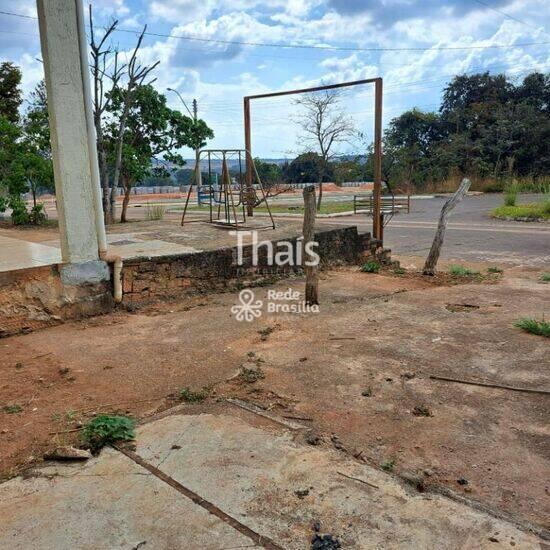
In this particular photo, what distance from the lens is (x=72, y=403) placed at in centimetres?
307

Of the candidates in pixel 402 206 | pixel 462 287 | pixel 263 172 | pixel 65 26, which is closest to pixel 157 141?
pixel 65 26

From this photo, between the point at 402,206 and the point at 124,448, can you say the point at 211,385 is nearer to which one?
the point at 124,448

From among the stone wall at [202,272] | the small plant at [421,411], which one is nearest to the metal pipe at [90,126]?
the stone wall at [202,272]

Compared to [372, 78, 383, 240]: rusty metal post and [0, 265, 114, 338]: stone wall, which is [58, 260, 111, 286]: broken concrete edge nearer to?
[0, 265, 114, 338]: stone wall

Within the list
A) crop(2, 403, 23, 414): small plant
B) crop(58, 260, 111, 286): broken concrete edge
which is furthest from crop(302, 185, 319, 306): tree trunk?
crop(2, 403, 23, 414): small plant

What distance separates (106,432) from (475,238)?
10750 millimetres

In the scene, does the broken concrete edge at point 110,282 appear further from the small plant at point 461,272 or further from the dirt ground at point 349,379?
the small plant at point 461,272

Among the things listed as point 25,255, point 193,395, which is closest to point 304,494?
point 193,395

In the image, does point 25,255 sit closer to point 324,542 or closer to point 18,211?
point 324,542

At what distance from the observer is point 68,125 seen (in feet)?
14.8

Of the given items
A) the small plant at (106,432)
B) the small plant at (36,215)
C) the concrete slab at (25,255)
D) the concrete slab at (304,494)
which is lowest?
the concrete slab at (304,494)

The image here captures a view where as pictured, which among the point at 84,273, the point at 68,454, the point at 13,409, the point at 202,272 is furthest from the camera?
the point at 202,272

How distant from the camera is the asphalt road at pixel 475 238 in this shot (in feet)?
30.2

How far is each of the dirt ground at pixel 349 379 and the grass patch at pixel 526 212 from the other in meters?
10.4
